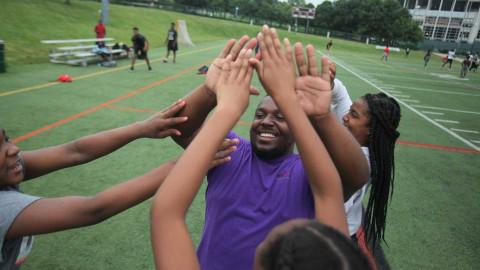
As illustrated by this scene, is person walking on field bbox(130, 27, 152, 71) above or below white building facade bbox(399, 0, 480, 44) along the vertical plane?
below

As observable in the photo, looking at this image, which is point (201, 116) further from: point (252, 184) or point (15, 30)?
point (15, 30)

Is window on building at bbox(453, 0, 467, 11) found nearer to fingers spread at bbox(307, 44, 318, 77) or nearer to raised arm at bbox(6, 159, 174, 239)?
fingers spread at bbox(307, 44, 318, 77)

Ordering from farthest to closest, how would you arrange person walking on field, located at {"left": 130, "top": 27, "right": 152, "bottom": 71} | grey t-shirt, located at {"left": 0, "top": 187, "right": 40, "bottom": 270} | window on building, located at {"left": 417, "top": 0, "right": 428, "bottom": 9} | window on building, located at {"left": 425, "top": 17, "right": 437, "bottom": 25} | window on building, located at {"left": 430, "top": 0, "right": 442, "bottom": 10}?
window on building, located at {"left": 417, "top": 0, "right": 428, "bottom": 9}, window on building, located at {"left": 425, "top": 17, "right": 437, "bottom": 25}, window on building, located at {"left": 430, "top": 0, "right": 442, "bottom": 10}, person walking on field, located at {"left": 130, "top": 27, "right": 152, "bottom": 71}, grey t-shirt, located at {"left": 0, "top": 187, "right": 40, "bottom": 270}

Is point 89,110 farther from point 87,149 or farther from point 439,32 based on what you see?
point 439,32

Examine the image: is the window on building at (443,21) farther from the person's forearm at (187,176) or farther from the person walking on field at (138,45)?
the person's forearm at (187,176)

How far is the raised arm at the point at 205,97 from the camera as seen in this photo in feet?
4.26

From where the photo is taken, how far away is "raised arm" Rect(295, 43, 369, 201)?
48.4 inches

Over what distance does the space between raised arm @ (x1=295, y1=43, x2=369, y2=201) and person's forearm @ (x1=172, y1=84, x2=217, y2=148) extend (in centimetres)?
39

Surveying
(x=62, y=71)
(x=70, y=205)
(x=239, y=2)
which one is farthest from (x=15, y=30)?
(x=239, y=2)

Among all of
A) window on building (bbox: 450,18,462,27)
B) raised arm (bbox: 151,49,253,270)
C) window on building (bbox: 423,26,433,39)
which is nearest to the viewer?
→ raised arm (bbox: 151,49,253,270)

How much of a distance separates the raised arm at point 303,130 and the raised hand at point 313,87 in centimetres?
2

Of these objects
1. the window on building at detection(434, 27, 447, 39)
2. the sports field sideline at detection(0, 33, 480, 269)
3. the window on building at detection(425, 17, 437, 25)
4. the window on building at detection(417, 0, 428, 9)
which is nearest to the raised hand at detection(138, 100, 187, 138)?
the sports field sideline at detection(0, 33, 480, 269)

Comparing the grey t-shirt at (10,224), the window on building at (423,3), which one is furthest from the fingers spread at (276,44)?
the window on building at (423,3)

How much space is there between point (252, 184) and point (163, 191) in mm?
658
